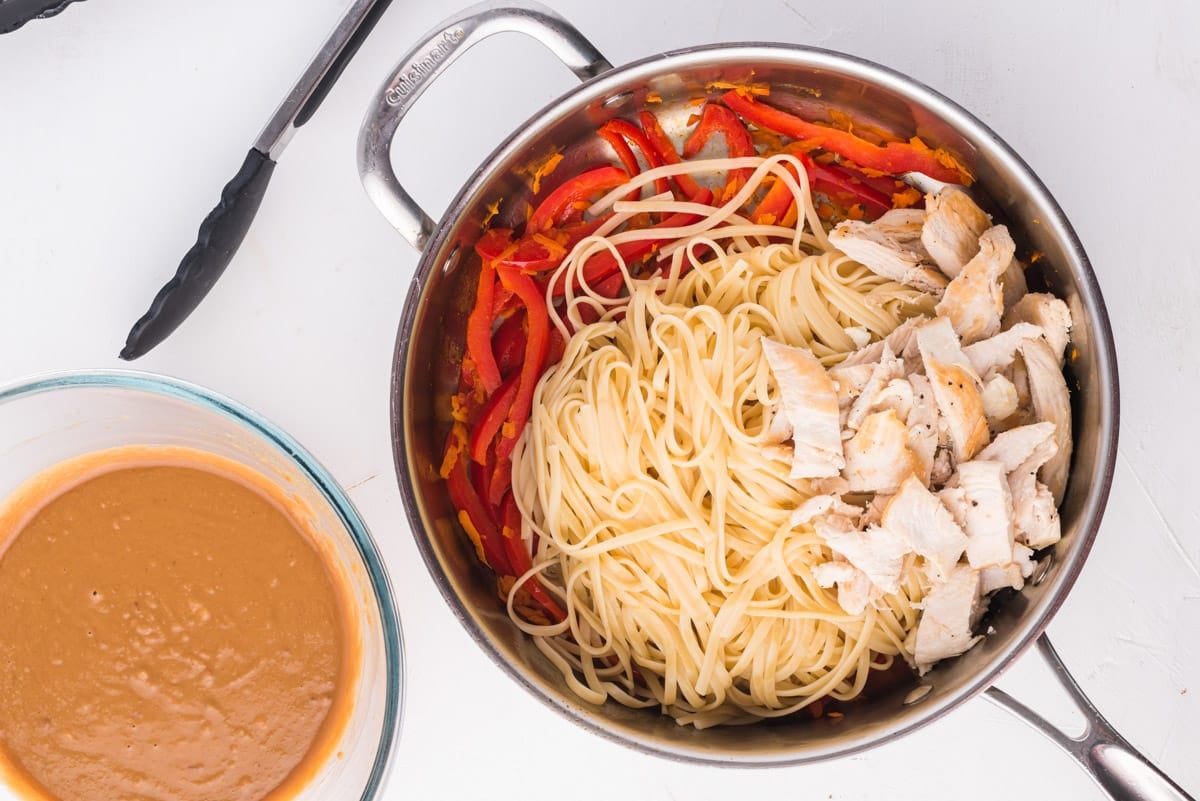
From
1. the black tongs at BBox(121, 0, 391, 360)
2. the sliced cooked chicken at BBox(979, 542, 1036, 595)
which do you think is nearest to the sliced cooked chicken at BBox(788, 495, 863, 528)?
the sliced cooked chicken at BBox(979, 542, 1036, 595)

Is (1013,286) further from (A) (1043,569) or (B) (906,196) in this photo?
(A) (1043,569)

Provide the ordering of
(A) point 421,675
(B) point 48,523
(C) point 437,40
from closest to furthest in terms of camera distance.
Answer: (C) point 437,40 → (B) point 48,523 → (A) point 421,675

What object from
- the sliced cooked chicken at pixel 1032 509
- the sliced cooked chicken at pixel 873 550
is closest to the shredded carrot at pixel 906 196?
the sliced cooked chicken at pixel 1032 509

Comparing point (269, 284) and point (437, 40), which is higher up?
point (437, 40)

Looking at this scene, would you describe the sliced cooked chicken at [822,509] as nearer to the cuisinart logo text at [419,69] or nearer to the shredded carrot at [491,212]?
the shredded carrot at [491,212]

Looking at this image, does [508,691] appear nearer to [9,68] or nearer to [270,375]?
[270,375]

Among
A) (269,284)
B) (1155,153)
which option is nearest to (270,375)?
(269,284)

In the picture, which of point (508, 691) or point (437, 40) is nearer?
point (437, 40)

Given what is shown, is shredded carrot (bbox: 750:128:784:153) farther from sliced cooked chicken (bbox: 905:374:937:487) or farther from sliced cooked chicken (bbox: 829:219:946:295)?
sliced cooked chicken (bbox: 905:374:937:487)
